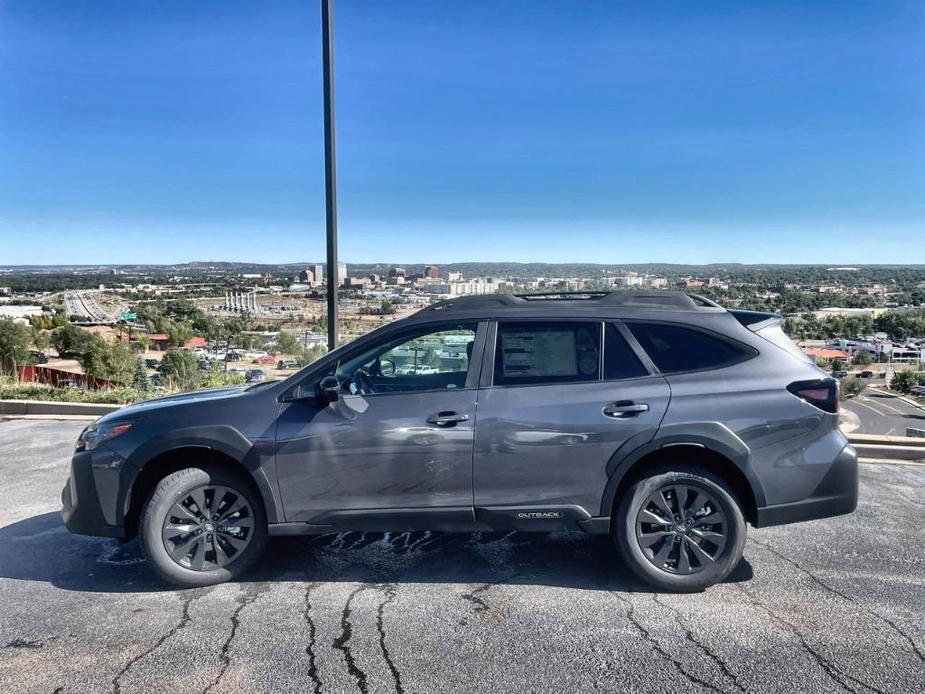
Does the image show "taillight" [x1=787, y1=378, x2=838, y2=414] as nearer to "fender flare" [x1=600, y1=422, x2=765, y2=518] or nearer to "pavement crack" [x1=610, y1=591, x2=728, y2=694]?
"fender flare" [x1=600, y1=422, x2=765, y2=518]

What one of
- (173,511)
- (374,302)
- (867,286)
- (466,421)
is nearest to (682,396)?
(466,421)

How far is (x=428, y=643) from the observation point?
10.6 ft

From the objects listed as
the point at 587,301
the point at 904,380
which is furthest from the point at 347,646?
the point at 904,380

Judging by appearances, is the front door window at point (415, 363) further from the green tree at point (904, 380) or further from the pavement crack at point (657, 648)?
the green tree at point (904, 380)

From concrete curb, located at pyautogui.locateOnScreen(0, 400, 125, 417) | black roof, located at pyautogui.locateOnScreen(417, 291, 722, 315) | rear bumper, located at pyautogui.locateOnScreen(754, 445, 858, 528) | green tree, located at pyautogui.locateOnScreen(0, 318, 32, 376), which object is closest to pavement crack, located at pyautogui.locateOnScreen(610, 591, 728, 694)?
rear bumper, located at pyautogui.locateOnScreen(754, 445, 858, 528)

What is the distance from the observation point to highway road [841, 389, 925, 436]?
987cm

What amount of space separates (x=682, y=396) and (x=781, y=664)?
4.70 feet

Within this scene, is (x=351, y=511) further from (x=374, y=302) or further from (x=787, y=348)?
(x=374, y=302)

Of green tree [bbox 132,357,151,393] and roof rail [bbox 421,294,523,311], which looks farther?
green tree [bbox 132,357,151,393]

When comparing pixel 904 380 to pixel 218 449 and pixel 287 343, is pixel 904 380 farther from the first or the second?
pixel 218 449

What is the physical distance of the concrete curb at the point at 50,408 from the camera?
9148 millimetres

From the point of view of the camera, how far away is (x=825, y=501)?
12.5 ft

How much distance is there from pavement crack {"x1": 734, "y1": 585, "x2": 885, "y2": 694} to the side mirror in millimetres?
2659

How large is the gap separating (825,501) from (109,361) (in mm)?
13340
